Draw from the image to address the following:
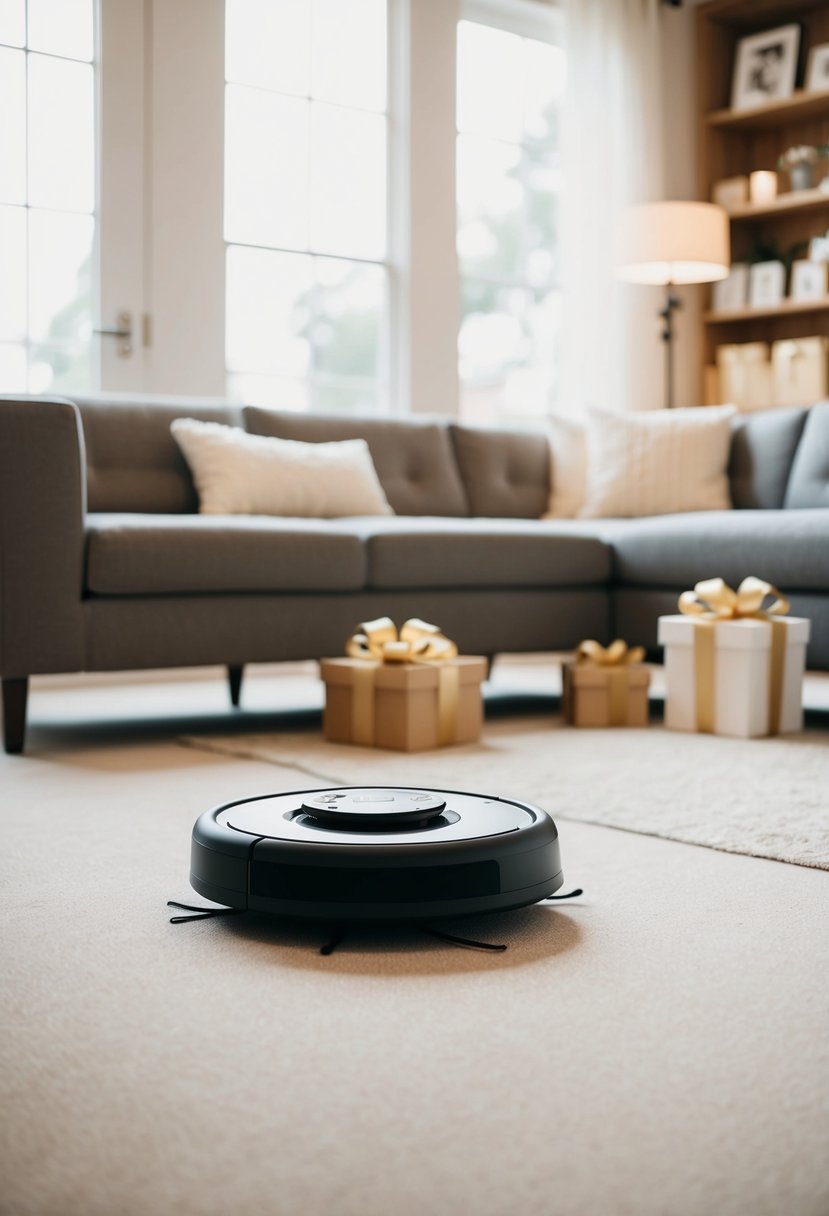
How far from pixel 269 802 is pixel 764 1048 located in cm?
65

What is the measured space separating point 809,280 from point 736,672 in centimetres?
306

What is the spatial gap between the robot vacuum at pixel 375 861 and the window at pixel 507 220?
154 inches

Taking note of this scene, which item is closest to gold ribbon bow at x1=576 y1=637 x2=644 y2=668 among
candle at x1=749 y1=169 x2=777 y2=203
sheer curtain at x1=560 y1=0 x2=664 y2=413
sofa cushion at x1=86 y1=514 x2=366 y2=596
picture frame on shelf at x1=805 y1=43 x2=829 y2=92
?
sofa cushion at x1=86 y1=514 x2=366 y2=596

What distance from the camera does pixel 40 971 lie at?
3.79ft

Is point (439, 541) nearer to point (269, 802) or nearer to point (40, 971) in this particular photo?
point (269, 802)

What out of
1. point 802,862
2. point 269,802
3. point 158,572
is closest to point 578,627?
point 158,572

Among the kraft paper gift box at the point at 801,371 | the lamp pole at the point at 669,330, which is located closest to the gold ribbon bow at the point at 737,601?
the lamp pole at the point at 669,330

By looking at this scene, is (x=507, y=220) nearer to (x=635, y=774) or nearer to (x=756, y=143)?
(x=756, y=143)

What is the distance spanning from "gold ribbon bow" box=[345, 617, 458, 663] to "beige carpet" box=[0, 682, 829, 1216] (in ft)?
3.41

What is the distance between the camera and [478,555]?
309 cm

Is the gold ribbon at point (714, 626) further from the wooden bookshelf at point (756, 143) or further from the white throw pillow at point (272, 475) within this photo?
the wooden bookshelf at point (756, 143)

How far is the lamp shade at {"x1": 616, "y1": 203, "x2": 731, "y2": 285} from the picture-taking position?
4.57 meters

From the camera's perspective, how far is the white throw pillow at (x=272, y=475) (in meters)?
3.21

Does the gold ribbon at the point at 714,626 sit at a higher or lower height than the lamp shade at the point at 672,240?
lower
